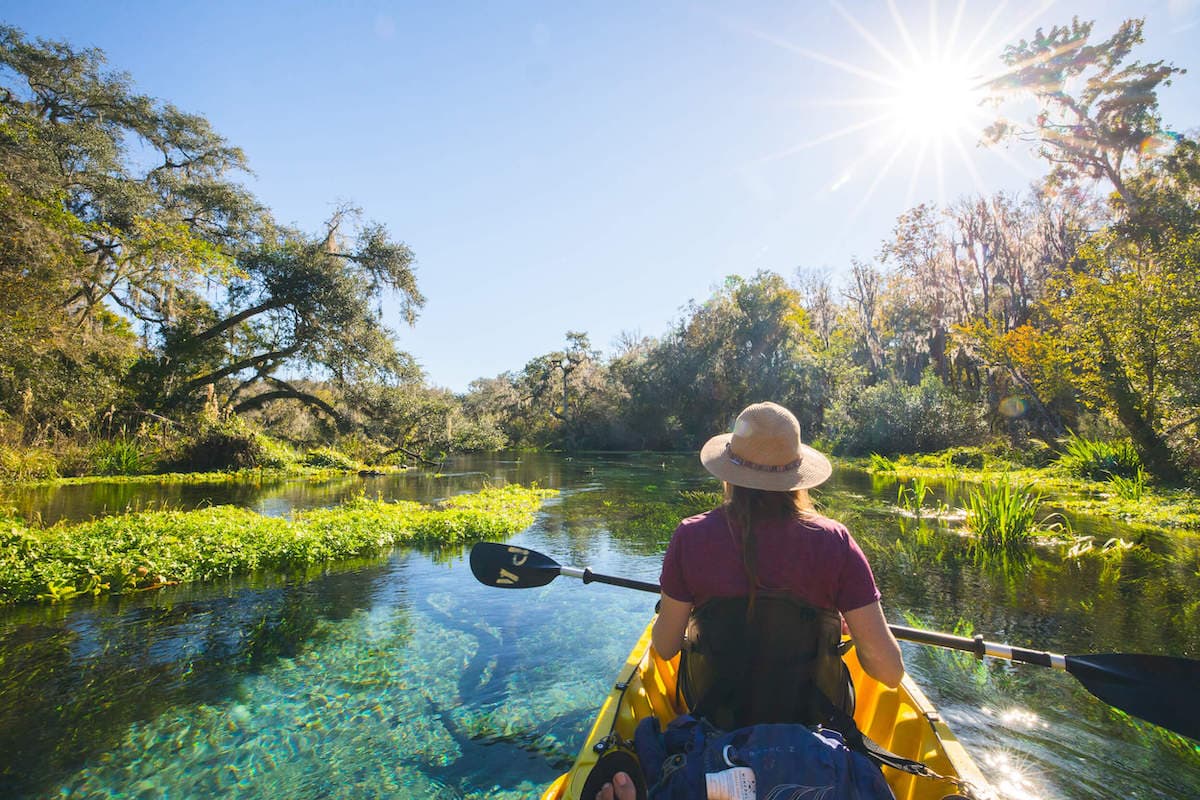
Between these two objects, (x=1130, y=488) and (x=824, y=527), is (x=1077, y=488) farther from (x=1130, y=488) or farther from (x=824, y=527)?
(x=824, y=527)

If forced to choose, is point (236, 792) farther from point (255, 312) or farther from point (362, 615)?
point (255, 312)

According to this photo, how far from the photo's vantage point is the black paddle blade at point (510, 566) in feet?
14.9

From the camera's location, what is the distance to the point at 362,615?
5879mm

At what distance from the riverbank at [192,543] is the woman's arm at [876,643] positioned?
7.28m

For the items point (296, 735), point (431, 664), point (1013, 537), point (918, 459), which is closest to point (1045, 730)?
point (431, 664)

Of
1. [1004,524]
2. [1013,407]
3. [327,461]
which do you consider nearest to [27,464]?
[327,461]

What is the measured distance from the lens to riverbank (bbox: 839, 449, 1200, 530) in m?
9.64

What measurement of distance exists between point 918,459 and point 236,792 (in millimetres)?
24183

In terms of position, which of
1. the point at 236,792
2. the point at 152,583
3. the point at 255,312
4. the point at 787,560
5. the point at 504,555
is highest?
the point at 255,312

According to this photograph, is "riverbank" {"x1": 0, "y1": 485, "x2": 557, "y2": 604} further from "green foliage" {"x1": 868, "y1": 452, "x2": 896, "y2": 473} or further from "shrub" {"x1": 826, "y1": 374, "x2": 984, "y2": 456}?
"shrub" {"x1": 826, "y1": 374, "x2": 984, "y2": 456}

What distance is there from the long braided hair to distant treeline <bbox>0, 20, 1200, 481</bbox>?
13.7 metres

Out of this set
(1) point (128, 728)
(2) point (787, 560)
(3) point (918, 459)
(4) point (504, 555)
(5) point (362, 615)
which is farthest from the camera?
(3) point (918, 459)

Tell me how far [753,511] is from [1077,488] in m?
15.4

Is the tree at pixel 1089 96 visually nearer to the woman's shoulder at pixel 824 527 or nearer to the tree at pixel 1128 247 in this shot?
the tree at pixel 1128 247
